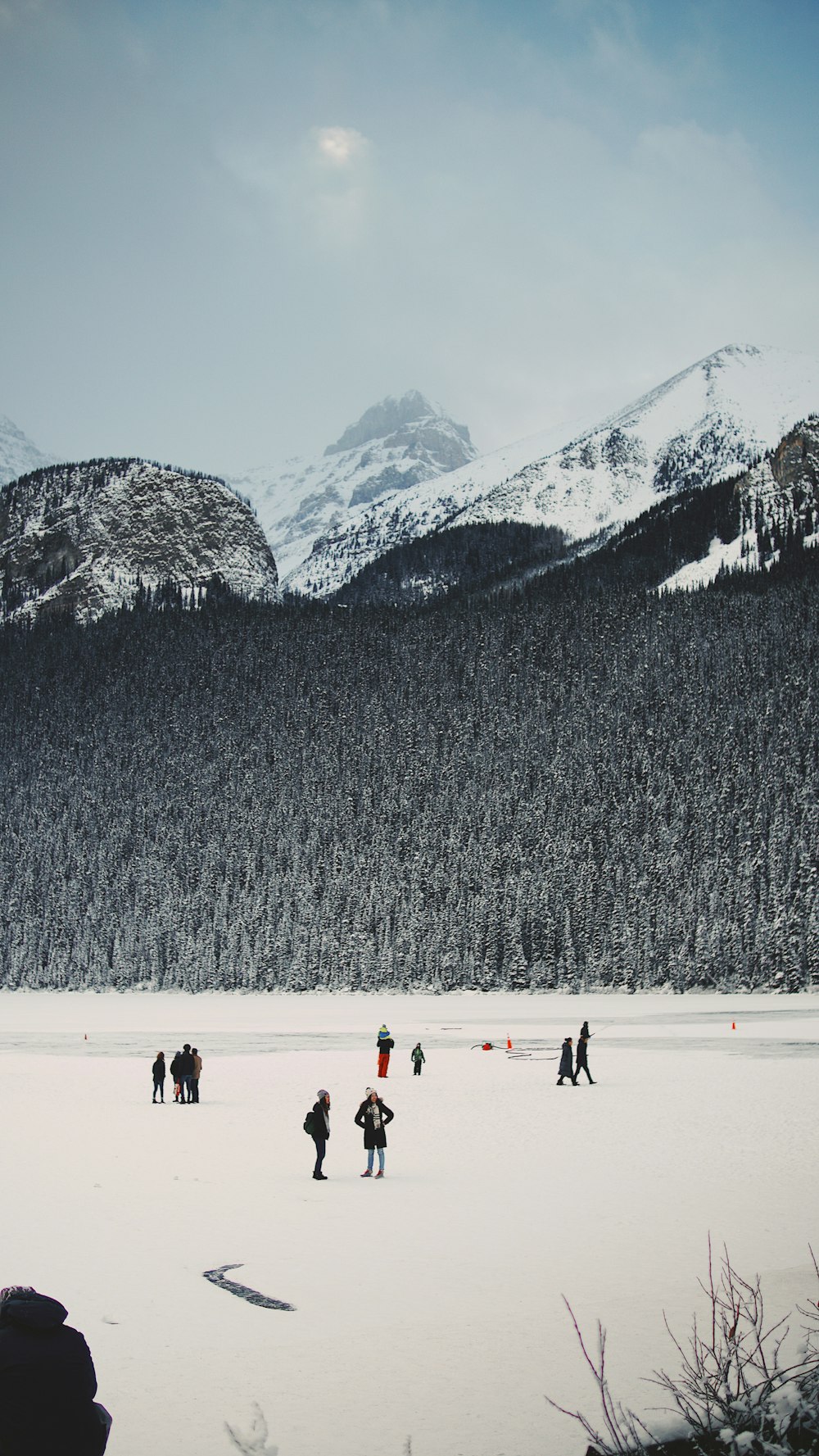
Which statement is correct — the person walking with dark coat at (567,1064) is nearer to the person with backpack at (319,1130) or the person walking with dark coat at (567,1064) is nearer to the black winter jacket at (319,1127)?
the person with backpack at (319,1130)

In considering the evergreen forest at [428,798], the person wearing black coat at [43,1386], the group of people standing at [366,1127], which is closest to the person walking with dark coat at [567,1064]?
the group of people standing at [366,1127]

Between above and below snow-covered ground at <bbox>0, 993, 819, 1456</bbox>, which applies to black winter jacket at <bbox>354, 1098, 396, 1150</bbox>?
above

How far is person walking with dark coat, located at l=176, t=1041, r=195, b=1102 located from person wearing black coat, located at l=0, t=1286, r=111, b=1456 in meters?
22.9

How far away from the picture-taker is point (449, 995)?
8950 centimetres

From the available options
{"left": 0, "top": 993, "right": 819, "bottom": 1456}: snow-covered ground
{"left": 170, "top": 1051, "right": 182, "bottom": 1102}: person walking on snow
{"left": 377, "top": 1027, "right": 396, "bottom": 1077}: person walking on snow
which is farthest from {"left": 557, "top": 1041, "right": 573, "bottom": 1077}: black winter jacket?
{"left": 170, "top": 1051, "right": 182, "bottom": 1102}: person walking on snow

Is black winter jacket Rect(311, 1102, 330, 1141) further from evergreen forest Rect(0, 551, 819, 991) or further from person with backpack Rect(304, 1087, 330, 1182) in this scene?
evergreen forest Rect(0, 551, 819, 991)

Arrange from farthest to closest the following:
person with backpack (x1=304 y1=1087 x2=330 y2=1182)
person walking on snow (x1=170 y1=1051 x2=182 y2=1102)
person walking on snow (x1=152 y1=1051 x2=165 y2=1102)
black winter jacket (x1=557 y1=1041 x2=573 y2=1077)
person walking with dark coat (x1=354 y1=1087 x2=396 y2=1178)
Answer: black winter jacket (x1=557 y1=1041 x2=573 y2=1077)
person walking on snow (x1=152 y1=1051 x2=165 y2=1102)
person walking on snow (x1=170 y1=1051 x2=182 y2=1102)
person walking with dark coat (x1=354 y1=1087 x2=396 y2=1178)
person with backpack (x1=304 y1=1087 x2=330 y2=1182)

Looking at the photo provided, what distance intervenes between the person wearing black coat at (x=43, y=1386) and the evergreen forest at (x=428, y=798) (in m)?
81.3

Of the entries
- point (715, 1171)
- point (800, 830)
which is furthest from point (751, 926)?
point (715, 1171)

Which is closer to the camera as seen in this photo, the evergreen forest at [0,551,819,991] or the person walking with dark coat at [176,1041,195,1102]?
the person walking with dark coat at [176,1041,195,1102]

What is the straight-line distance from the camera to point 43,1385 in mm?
5227

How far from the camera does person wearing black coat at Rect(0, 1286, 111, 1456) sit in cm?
517

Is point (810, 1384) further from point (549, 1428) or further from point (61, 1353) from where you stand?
point (61, 1353)

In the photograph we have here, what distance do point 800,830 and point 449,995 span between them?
33570 mm
